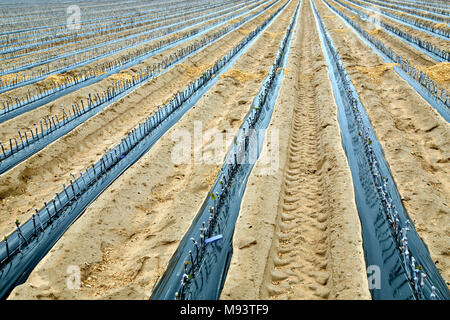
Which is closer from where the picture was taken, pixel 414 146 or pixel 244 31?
pixel 414 146

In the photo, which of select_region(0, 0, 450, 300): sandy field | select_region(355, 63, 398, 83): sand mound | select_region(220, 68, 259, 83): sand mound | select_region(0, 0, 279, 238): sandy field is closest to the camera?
select_region(0, 0, 450, 300): sandy field

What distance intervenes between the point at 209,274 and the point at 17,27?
90.7 feet

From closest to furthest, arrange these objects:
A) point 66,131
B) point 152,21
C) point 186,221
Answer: point 186,221 → point 66,131 → point 152,21

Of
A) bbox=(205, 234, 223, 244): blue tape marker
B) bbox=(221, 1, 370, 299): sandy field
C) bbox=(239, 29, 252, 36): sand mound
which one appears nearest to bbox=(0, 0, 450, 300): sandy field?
bbox=(221, 1, 370, 299): sandy field

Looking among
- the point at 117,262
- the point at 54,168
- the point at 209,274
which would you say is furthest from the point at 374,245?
the point at 54,168

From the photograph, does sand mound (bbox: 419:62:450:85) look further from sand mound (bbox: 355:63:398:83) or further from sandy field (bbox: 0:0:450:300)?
sand mound (bbox: 355:63:398:83)

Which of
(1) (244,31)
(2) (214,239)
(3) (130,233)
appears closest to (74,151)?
(3) (130,233)

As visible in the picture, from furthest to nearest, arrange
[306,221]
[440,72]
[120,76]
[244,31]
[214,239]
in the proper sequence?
[244,31] < [120,76] < [440,72] < [306,221] < [214,239]

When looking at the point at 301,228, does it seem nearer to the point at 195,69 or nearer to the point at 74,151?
the point at 74,151

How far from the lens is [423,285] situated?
165 inches

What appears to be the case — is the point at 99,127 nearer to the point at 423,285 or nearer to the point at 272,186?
the point at 272,186

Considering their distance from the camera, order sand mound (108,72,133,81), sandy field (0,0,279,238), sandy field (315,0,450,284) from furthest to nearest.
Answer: sand mound (108,72,133,81)
sandy field (0,0,279,238)
sandy field (315,0,450,284)

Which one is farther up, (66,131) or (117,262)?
(66,131)

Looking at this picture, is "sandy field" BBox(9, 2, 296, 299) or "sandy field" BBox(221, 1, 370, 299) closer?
"sandy field" BBox(221, 1, 370, 299)
